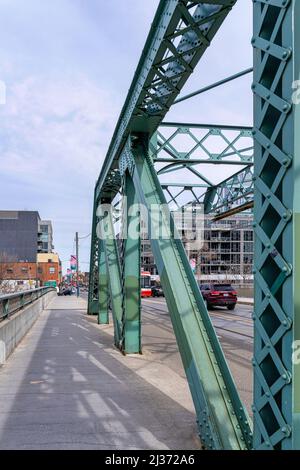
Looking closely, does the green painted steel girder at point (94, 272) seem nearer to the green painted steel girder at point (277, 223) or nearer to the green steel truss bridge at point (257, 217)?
the green steel truss bridge at point (257, 217)

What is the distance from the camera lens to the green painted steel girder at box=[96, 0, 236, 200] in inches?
198

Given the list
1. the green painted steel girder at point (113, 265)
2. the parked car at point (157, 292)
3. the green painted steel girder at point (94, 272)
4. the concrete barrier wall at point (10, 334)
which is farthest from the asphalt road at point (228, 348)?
the parked car at point (157, 292)

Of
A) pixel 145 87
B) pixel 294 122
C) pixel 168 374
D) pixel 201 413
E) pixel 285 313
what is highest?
pixel 145 87

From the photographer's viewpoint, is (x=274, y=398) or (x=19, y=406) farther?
(x=19, y=406)

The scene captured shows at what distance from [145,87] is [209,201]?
1487cm

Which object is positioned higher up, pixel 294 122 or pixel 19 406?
pixel 294 122

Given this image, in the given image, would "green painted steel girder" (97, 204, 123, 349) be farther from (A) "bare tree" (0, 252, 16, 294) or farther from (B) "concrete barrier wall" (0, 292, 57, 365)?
(A) "bare tree" (0, 252, 16, 294)

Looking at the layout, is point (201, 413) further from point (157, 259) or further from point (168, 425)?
point (157, 259)

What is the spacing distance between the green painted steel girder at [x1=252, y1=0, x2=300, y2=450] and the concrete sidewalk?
5.85 feet

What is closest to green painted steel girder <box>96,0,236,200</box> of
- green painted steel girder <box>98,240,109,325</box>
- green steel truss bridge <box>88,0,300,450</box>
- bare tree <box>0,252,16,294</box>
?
green steel truss bridge <box>88,0,300,450</box>

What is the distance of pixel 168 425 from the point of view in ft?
16.7

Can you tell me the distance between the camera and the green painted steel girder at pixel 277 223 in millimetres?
2844
